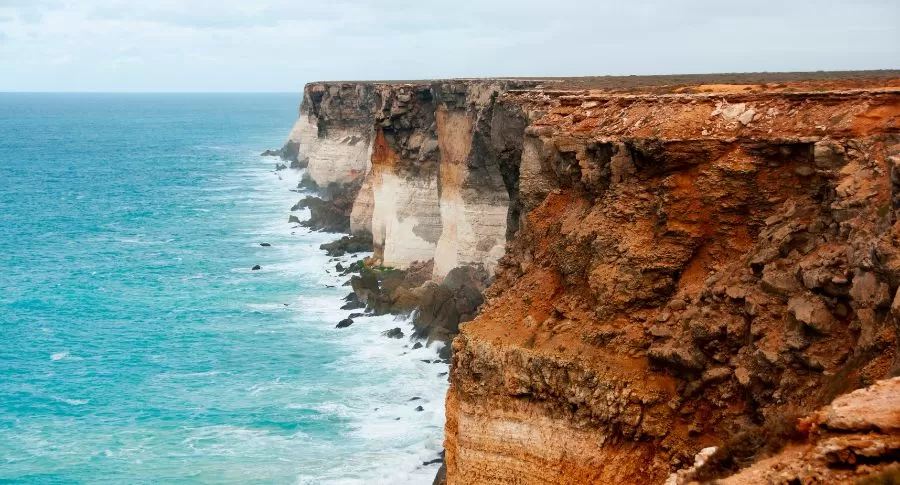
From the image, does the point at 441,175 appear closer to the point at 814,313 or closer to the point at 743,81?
the point at 743,81

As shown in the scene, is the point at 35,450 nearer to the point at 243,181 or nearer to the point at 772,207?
the point at 772,207

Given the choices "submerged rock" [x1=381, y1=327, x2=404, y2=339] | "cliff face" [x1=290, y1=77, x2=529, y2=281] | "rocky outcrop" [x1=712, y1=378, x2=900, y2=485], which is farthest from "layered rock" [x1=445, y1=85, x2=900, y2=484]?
"submerged rock" [x1=381, y1=327, x2=404, y2=339]

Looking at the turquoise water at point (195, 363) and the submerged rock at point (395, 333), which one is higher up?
the submerged rock at point (395, 333)

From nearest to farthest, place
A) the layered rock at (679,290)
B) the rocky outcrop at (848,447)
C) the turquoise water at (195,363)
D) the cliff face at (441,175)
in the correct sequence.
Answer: the rocky outcrop at (848,447), the layered rock at (679,290), the turquoise water at (195,363), the cliff face at (441,175)

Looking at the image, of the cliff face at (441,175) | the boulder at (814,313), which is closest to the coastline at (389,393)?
the cliff face at (441,175)

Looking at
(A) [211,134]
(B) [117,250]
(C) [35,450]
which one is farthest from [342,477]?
(A) [211,134]

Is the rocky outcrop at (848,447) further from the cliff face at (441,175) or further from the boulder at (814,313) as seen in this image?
the cliff face at (441,175)
